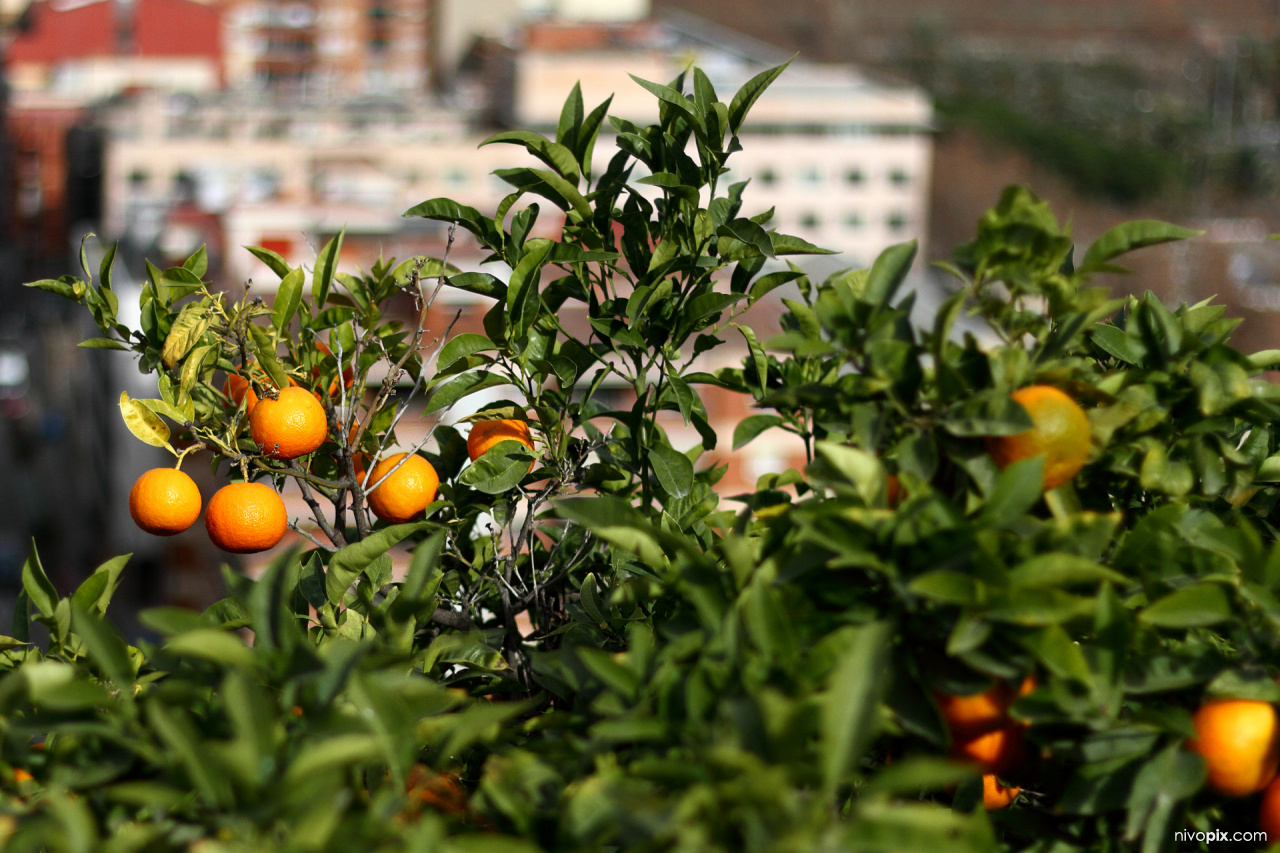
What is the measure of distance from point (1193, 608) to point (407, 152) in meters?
28.8

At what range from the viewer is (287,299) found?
5.55ft

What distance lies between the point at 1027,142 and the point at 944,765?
4822 cm

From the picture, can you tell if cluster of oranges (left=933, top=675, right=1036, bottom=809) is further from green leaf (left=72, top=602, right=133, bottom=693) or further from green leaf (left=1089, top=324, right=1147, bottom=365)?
green leaf (left=72, top=602, right=133, bottom=693)

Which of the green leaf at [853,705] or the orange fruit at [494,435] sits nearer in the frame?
the green leaf at [853,705]

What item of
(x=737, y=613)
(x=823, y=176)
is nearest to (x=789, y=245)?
(x=737, y=613)

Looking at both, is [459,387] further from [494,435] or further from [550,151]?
[550,151]

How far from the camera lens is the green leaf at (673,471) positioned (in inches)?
65.6

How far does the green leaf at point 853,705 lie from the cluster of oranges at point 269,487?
779 mm

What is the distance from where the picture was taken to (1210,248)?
106 ft

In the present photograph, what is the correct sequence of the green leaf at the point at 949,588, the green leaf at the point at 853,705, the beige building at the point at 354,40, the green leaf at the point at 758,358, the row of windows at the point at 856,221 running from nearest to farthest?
the green leaf at the point at 853,705
the green leaf at the point at 949,588
the green leaf at the point at 758,358
the row of windows at the point at 856,221
the beige building at the point at 354,40

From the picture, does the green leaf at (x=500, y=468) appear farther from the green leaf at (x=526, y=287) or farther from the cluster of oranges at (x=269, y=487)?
the green leaf at (x=526, y=287)

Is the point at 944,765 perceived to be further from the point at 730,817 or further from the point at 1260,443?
the point at 1260,443

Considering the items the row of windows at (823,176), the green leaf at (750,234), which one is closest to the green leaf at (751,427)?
the green leaf at (750,234)

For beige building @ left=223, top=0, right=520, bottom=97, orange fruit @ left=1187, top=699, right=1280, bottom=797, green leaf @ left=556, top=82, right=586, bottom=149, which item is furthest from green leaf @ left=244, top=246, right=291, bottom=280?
beige building @ left=223, top=0, right=520, bottom=97
